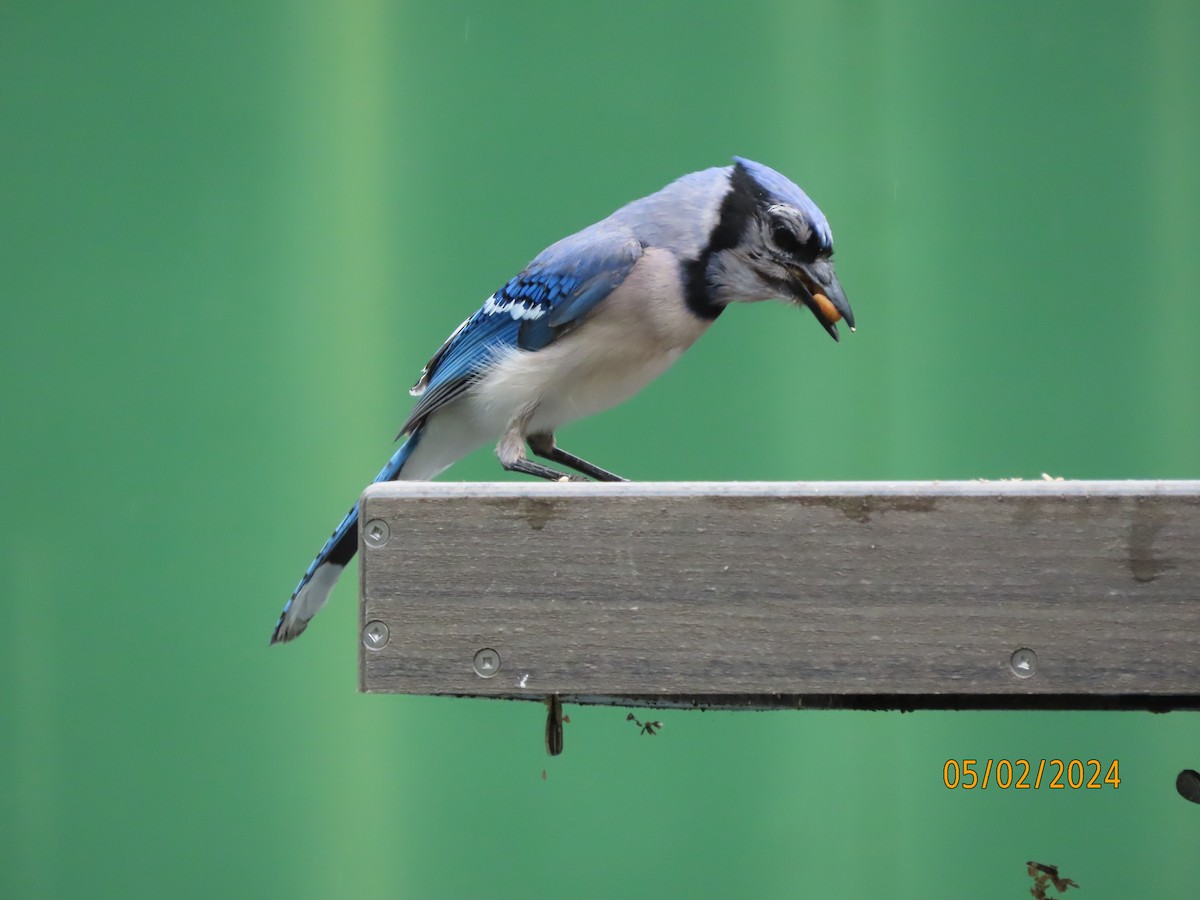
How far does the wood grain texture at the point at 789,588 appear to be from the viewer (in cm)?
126

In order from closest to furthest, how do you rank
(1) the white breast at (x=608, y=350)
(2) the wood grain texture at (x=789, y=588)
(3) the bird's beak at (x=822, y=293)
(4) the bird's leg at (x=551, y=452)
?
(2) the wood grain texture at (x=789, y=588), (3) the bird's beak at (x=822, y=293), (1) the white breast at (x=608, y=350), (4) the bird's leg at (x=551, y=452)

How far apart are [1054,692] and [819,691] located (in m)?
0.22

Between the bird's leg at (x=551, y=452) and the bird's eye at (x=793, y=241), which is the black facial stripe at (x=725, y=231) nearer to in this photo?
the bird's eye at (x=793, y=241)

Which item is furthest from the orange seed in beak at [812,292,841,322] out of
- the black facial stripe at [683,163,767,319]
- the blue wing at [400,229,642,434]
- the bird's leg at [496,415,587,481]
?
the bird's leg at [496,415,587,481]

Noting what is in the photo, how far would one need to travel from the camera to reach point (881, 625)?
127 centimetres

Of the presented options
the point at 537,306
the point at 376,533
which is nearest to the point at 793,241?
the point at 537,306

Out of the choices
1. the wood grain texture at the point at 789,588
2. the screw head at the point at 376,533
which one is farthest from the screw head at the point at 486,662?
the screw head at the point at 376,533

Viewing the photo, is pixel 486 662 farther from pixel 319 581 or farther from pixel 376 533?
pixel 319 581

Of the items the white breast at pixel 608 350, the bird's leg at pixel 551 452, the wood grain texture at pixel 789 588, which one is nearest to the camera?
the wood grain texture at pixel 789 588

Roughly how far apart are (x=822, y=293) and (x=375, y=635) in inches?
44.7

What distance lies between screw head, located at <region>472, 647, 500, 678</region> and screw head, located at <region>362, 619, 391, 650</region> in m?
0.09

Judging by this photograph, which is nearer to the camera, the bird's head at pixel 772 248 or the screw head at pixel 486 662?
the screw head at pixel 486 662

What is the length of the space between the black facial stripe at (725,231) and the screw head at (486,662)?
1138 millimetres

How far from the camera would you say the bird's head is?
2135mm
